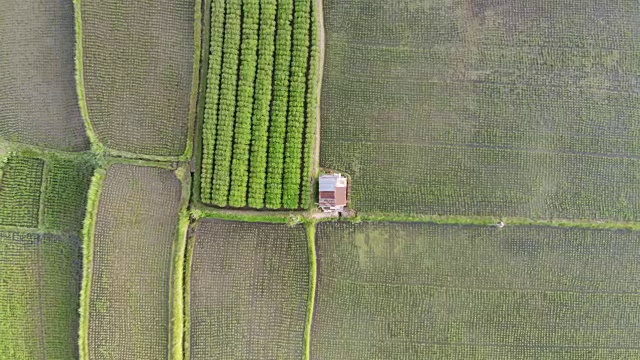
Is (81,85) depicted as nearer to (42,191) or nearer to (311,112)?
(42,191)

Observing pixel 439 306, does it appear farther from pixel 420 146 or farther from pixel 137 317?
pixel 137 317

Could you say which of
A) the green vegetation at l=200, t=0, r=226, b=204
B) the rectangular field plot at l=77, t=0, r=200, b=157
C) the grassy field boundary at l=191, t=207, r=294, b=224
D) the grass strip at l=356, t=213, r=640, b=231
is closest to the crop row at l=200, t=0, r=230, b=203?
the green vegetation at l=200, t=0, r=226, b=204

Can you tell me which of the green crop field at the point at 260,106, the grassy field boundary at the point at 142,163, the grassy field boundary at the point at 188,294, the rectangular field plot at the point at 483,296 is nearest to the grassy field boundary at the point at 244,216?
the green crop field at the point at 260,106

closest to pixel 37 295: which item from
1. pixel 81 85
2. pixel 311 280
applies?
pixel 81 85

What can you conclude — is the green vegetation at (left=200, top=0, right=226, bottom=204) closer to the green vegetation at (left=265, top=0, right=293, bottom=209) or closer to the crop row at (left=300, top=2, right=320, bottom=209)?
the green vegetation at (left=265, top=0, right=293, bottom=209)

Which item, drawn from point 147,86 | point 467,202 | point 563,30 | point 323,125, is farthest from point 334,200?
point 563,30

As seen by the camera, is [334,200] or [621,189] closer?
[334,200]
